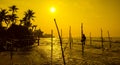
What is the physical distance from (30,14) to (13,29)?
26899 mm

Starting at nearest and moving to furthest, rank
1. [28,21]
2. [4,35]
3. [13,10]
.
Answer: [4,35]
[13,10]
[28,21]

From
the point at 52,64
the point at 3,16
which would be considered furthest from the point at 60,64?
the point at 3,16

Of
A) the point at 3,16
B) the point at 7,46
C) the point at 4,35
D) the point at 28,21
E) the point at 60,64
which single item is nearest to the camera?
the point at 60,64

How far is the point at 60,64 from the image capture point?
2072cm

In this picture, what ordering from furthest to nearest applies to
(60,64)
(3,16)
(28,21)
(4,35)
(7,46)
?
1. (28,21)
2. (3,16)
3. (4,35)
4. (7,46)
5. (60,64)

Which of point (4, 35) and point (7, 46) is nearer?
point (7, 46)

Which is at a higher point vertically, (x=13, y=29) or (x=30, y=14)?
(x=30, y=14)

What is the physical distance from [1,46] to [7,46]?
3.47ft

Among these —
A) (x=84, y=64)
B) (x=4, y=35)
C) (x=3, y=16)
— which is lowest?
(x=84, y=64)

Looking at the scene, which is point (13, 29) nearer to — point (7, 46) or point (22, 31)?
point (22, 31)

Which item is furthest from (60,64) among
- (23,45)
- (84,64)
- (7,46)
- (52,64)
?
(23,45)

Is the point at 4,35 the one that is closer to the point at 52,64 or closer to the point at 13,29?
the point at 13,29

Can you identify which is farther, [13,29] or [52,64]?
[13,29]

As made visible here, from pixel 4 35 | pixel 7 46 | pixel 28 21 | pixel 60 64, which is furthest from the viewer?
pixel 28 21
